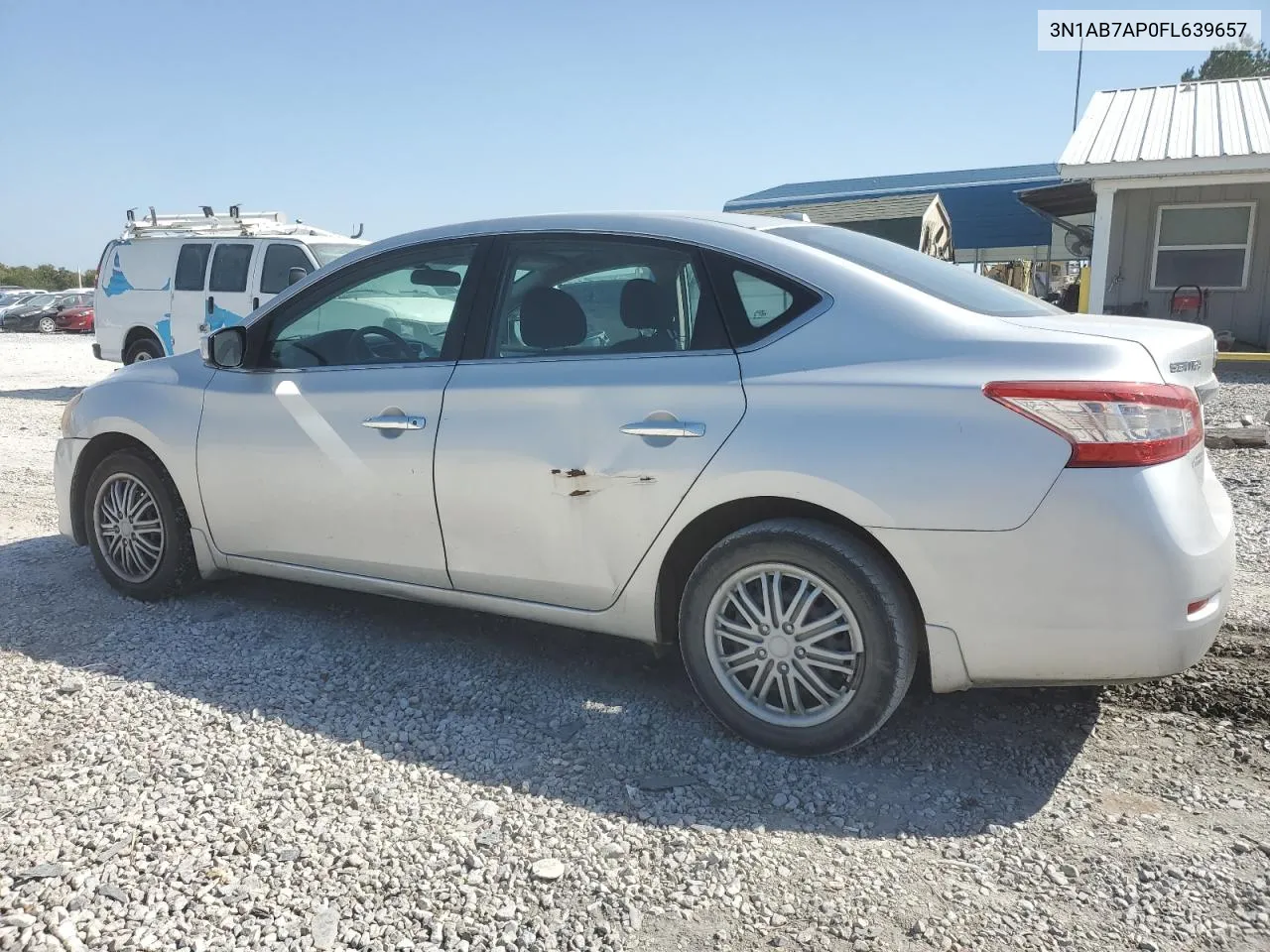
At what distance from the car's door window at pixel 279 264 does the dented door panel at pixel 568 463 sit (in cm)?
921

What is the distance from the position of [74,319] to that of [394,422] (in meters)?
32.5

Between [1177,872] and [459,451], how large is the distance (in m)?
2.50

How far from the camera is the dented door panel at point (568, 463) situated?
10.5 ft

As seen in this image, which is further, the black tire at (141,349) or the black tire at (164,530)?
the black tire at (141,349)

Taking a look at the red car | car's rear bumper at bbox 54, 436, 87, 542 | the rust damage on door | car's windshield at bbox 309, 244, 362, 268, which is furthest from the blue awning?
the rust damage on door

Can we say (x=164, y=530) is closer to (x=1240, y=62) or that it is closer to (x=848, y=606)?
(x=848, y=606)

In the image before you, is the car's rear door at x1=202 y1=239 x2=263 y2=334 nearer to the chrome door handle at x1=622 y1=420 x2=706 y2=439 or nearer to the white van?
the white van

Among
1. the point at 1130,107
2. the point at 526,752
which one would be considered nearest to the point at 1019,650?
the point at 526,752

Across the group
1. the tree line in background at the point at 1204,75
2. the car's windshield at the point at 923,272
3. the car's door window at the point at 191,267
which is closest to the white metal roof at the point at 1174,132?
the car's windshield at the point at 923,272

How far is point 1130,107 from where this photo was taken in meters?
15.9

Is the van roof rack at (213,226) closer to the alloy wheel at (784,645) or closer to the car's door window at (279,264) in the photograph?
the car's door window at (279,264)

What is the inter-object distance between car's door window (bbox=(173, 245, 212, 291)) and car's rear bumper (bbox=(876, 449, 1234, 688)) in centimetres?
1173

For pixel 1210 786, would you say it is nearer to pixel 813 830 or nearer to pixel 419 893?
pixel 813 830

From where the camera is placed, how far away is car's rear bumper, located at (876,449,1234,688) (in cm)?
268
